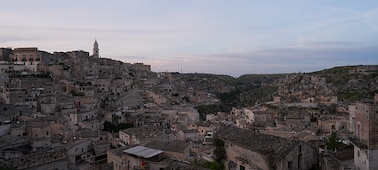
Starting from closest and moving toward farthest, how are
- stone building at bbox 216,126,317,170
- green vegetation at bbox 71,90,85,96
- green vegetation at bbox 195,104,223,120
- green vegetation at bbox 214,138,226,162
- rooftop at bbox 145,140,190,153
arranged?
stone building at bbox 216,126,317,170 < green vegetation at bbox 214,138,226,162 < rooftop at bbox 145,140,190,153 < green vegetation at bbox 71,90,85,96 < green vegetation at bbox 195,104,223,120

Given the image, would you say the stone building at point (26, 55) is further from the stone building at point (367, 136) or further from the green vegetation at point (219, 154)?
the stone building at point (367, 136)

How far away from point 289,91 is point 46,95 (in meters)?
48.7

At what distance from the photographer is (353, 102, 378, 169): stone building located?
1085cm

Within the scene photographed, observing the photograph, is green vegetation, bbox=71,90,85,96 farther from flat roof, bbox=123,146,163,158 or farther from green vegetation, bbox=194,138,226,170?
green vegetation, bbox=194,138,226,170

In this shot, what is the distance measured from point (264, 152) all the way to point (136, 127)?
67.6 feet

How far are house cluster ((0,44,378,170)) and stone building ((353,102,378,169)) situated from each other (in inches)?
1.2

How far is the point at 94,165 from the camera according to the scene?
24219 millimetres

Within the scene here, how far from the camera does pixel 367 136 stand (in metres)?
11.1

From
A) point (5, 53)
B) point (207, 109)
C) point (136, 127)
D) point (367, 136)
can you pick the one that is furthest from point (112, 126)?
point (5, 53)

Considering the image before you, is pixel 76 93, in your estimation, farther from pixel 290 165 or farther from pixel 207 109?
pixel 290 165

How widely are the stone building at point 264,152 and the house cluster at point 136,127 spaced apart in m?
0.04

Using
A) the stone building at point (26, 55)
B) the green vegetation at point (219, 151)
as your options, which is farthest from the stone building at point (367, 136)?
the stone building at point (26, 55)

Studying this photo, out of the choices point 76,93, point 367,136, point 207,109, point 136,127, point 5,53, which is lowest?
point 207,109

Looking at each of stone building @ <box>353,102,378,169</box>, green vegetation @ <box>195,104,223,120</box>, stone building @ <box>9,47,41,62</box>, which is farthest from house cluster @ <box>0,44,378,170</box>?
green vegetation @ <box>195,104,223,120</box>
